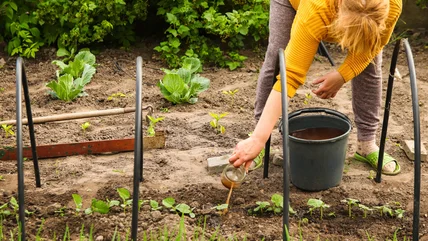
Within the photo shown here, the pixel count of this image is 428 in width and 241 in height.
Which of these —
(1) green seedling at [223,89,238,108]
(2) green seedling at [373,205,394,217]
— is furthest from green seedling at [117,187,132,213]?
(1) green seedling at [223,89,238,108]

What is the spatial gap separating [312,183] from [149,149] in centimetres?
109

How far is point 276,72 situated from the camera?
10.2 feet

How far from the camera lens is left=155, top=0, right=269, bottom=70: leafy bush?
523cm

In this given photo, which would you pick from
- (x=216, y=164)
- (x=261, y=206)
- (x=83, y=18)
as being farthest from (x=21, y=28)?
(x=261, y=206)

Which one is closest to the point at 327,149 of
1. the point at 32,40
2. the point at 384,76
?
the point at 384,76

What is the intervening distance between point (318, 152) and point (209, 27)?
222 centimetres

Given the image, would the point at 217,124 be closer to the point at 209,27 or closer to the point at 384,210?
the point at 209,27

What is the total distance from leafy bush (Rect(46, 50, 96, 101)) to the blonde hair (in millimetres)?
2509

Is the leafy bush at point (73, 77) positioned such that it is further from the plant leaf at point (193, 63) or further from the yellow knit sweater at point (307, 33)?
the yellow knit sweater at point (307, 33)

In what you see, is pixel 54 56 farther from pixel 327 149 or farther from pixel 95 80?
pixel 327 149

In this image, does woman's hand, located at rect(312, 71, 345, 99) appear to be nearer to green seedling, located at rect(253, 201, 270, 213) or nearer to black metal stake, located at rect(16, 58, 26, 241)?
green seedling, located at rect(253, 201, 270, 213)

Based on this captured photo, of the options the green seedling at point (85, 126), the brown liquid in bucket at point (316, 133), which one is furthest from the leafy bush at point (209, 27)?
the brown liquid in bucket at point (316, 133)

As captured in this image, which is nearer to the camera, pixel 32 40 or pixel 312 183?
pixel 312 183

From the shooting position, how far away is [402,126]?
4289mm
